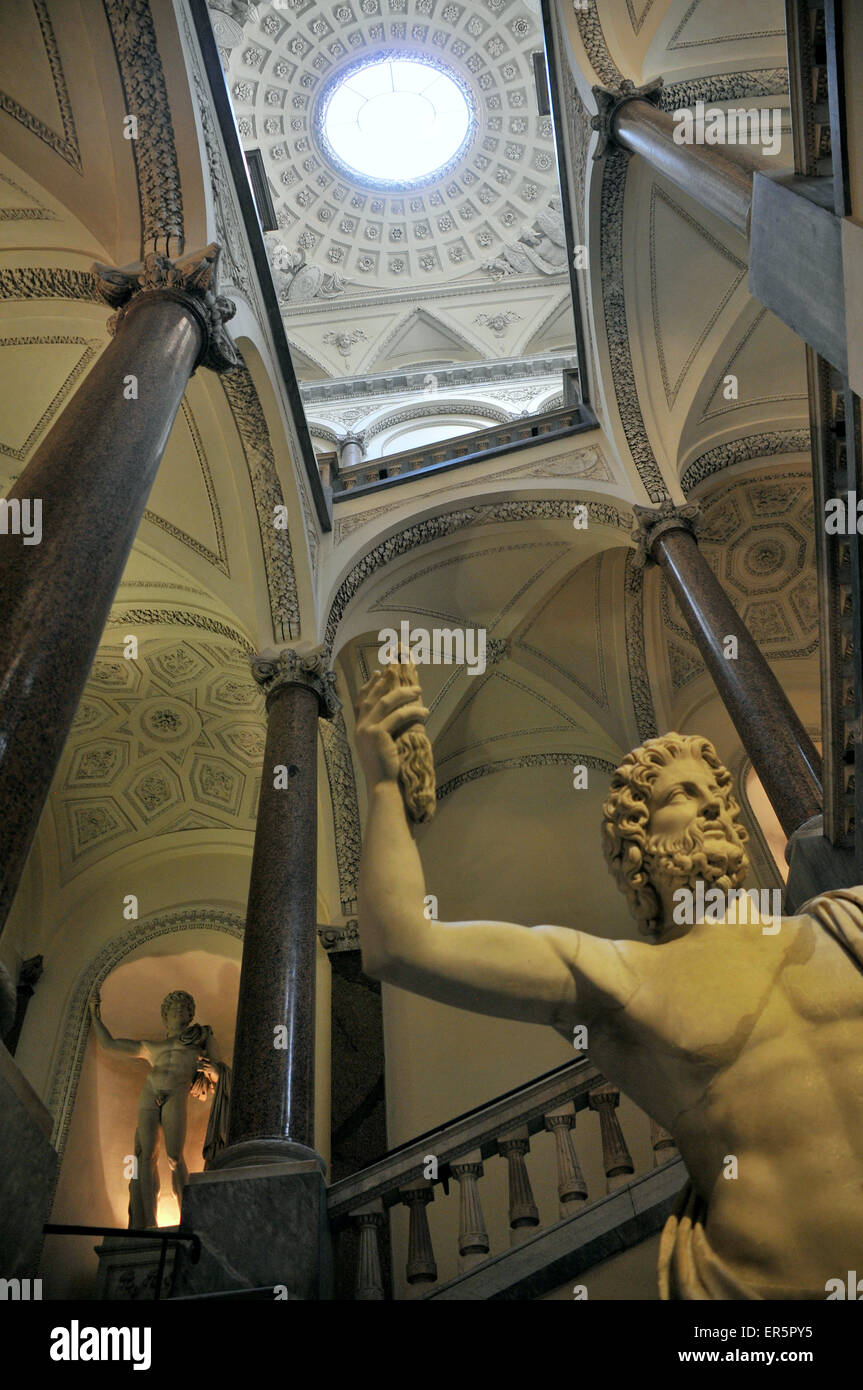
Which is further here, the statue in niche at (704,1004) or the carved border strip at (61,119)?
the carved border strip at (61,119)

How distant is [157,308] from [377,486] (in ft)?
13.7

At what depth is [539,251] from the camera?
17438 mm

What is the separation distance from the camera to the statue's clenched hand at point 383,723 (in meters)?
1.60

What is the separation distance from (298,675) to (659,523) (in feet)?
10.7

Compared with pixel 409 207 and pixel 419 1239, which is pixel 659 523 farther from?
pixel 409 207

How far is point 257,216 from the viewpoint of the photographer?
707 cm

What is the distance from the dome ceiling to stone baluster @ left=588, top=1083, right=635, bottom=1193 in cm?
1570

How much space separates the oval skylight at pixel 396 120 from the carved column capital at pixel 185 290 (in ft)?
48.8

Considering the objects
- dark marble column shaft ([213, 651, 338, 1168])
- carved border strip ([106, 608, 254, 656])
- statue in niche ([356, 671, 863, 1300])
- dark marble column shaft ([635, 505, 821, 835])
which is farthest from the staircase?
carved border strip ([106, 608, 254, 656])

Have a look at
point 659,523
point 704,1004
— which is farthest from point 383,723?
point 659,523

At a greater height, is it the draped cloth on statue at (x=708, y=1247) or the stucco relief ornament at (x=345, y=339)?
the stucco relief ornament at (x=345, y=339)

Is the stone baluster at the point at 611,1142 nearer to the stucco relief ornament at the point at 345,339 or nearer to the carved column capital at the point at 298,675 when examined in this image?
the carved column capital at the point at 298,675

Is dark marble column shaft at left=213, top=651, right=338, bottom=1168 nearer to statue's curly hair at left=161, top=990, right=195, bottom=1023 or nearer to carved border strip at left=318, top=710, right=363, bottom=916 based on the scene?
carved border strip at left=318, top=710, right=363, bottom=916

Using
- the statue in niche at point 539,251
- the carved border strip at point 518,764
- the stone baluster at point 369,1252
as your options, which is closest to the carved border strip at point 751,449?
the carved border strip at point 518,764
